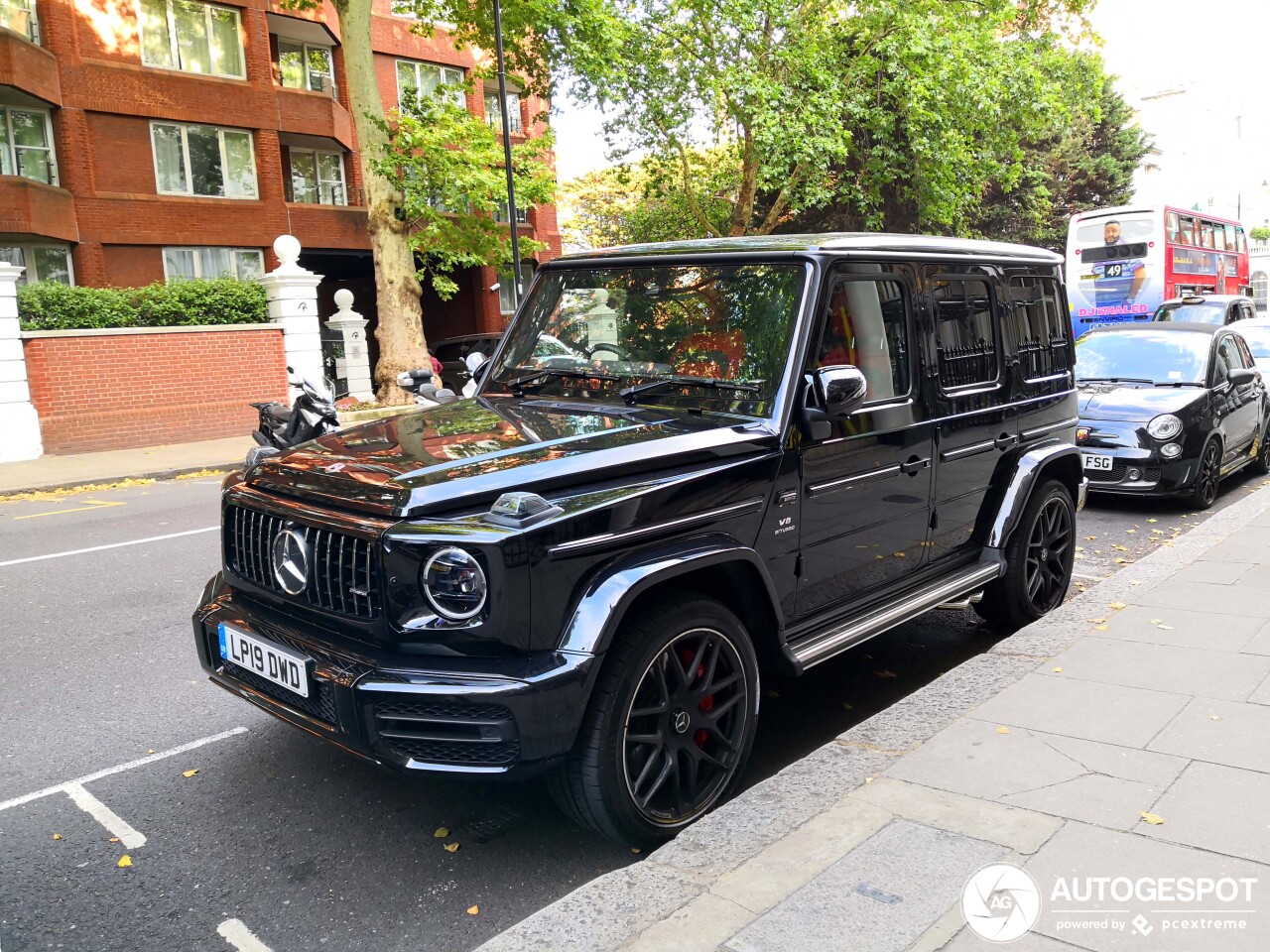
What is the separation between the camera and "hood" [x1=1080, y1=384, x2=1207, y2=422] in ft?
30.5

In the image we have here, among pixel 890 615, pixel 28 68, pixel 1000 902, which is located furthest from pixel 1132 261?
pixel 28 68

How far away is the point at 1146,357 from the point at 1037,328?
5.62 meters

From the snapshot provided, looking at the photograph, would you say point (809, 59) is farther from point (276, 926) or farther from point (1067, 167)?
point (276, 926)

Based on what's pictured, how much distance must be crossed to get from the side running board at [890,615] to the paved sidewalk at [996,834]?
0.30 m

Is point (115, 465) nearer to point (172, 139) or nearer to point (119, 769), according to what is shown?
point (119, 769)

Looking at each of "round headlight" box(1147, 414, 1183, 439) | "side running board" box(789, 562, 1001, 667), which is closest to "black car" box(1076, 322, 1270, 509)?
"round headlight" box(1147, 414, 1183, 439)

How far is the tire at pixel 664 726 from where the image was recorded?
2988 mm

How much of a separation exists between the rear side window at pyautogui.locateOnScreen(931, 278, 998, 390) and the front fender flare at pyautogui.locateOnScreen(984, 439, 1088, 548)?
1.74ft

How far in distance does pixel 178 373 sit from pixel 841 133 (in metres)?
15.4

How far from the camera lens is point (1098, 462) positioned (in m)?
9.36

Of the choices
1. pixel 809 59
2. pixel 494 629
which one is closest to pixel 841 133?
pixel 809 59

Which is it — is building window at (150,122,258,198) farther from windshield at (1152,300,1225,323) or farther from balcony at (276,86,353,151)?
windshield at (1152,300,1225,323)

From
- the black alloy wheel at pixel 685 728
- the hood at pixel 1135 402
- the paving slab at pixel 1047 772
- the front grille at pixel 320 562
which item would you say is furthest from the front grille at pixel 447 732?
the hood at pixel 1135 402

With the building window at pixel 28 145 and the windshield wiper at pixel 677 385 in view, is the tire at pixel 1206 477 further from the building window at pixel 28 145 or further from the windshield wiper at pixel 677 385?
the building window at pixel 28 145
